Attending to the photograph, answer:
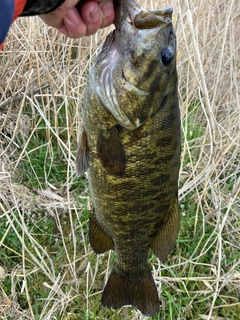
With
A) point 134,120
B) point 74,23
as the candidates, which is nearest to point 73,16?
point 74,23

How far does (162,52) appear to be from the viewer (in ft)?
4.58

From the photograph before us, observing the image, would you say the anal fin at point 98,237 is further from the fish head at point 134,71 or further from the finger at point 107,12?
the finger at point 107,12

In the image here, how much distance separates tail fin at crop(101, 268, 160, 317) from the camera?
181 cm

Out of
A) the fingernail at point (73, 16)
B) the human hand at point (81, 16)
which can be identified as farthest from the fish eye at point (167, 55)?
the fingernail at point (73, 16)

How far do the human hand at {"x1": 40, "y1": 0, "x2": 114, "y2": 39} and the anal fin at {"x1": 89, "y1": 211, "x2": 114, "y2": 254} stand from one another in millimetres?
698

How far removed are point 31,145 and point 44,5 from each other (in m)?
1.99

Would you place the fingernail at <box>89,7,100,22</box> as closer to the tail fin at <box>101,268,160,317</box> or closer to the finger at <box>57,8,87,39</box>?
the finger at <box>57,8,87,39</box>

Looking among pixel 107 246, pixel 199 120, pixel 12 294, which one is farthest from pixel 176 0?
pixel 12 294

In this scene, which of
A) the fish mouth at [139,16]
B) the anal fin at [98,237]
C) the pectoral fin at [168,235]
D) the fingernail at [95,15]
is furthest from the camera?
the anal fin at [98,237]

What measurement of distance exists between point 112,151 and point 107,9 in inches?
17.5

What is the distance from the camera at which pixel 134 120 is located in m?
1.43

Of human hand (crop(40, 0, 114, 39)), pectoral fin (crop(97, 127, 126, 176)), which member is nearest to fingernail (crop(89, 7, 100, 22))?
human hand (crop(40, 0, 114, 39))

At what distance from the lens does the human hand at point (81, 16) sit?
1.37 metres

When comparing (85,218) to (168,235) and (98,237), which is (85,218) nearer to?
(98,237)
